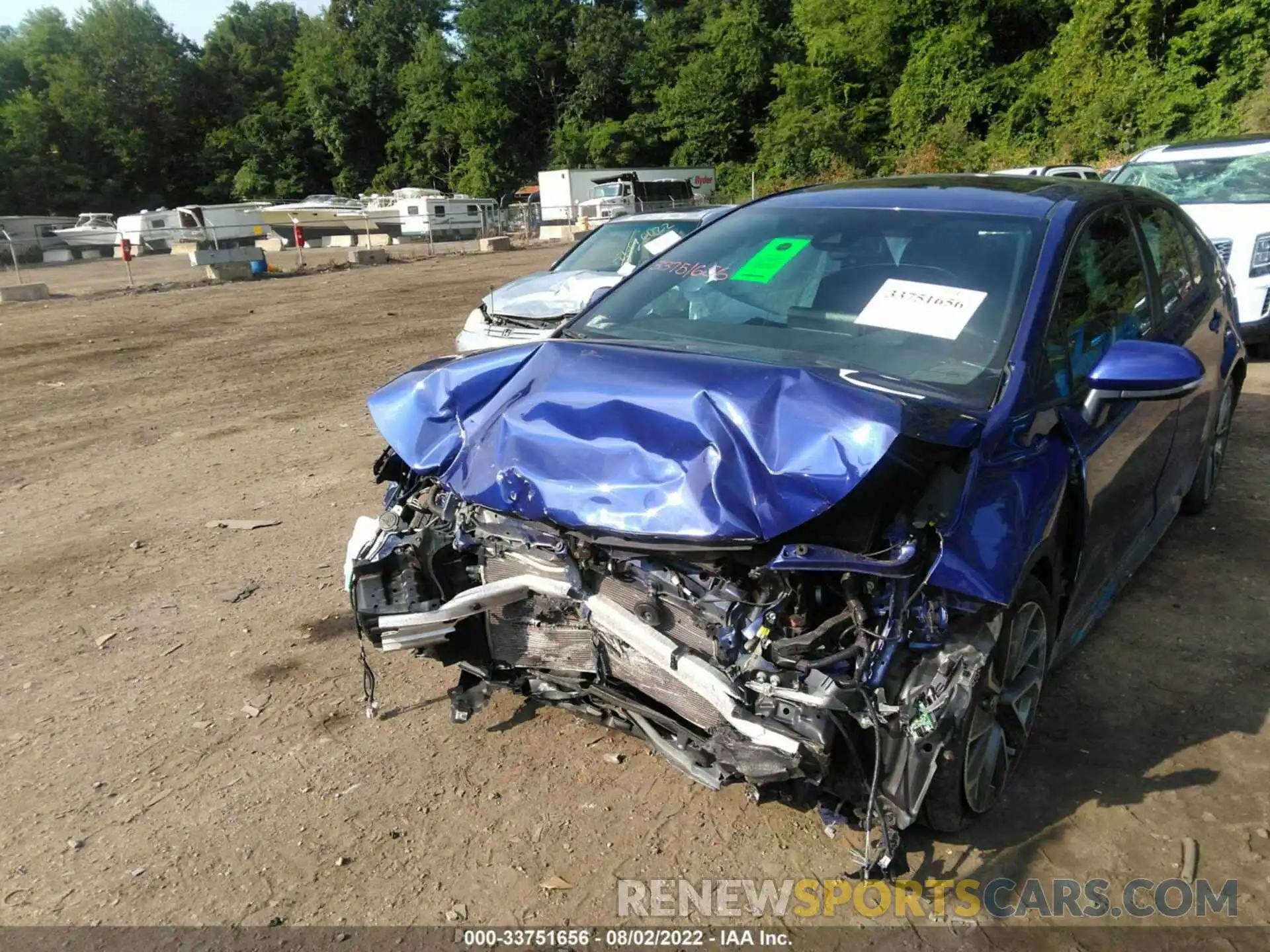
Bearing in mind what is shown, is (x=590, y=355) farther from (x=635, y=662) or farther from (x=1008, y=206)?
(x=1008, y=206)

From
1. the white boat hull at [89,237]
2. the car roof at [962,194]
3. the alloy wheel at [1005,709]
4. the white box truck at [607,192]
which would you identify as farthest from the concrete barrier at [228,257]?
the alloy wheel at [1005,709]

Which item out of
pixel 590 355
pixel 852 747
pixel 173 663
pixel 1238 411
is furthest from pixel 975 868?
pixel 1238 411

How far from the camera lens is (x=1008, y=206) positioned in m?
3.48

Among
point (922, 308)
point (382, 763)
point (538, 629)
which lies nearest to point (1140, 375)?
point (922, 308)

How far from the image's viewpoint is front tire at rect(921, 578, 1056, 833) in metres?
2.60

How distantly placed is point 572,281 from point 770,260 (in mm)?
4283

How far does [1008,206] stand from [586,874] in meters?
2.82

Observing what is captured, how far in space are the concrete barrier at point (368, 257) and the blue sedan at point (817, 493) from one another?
22.9 m

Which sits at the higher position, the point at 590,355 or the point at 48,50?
the point at 48,50

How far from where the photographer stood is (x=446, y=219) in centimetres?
3462

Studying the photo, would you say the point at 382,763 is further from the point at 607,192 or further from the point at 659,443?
the point at 607,192

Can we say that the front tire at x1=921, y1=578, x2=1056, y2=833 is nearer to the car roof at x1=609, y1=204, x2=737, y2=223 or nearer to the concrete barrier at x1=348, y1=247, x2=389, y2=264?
the car roof at x1=609, y1=204, x2=737, y2=223

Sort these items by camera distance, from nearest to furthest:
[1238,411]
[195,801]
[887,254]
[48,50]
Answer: [195,801]
[887,254]
[1238,411]
[48,50]

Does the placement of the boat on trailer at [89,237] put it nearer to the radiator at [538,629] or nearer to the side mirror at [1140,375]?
the radiator at [538,629]
